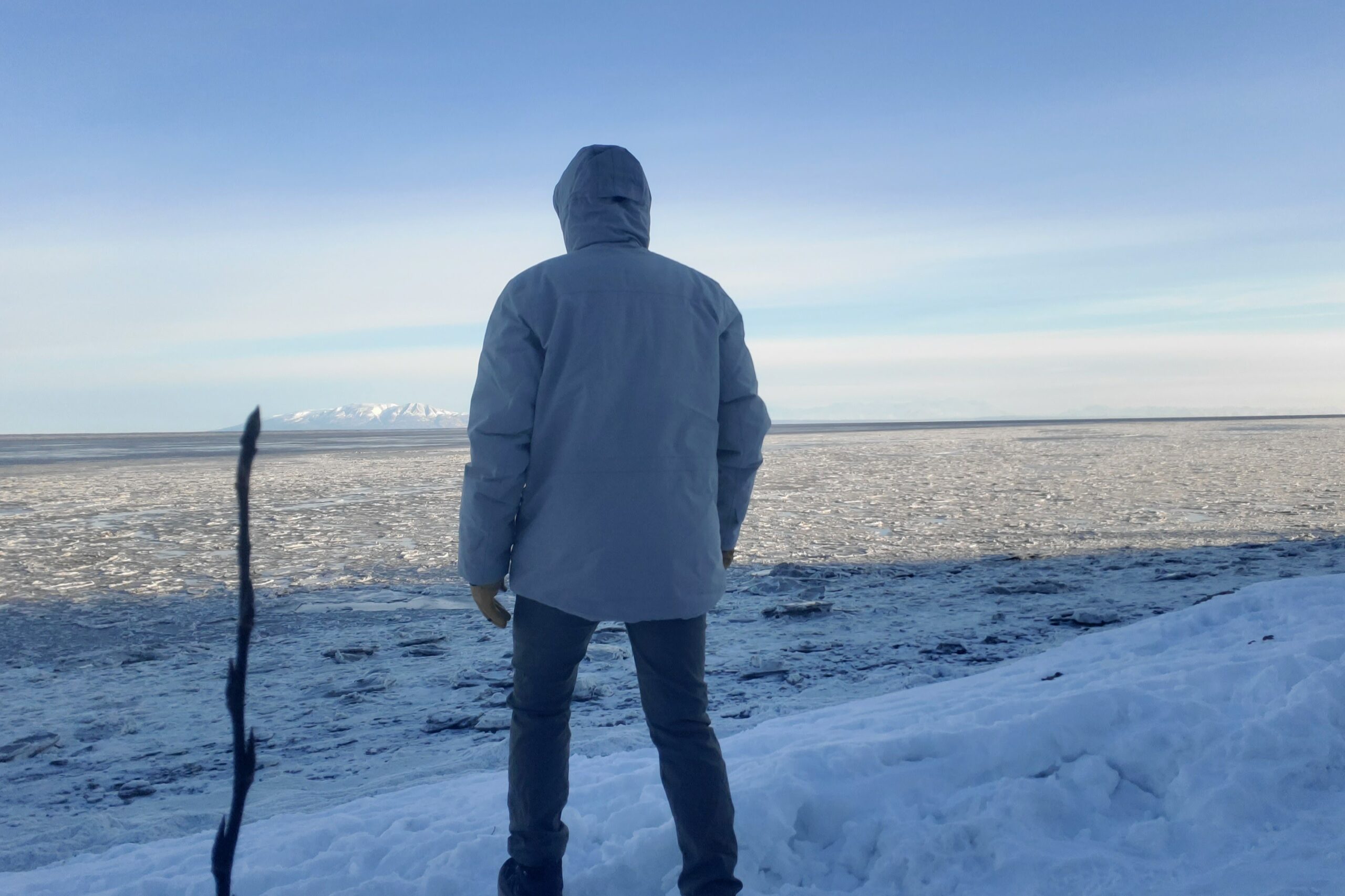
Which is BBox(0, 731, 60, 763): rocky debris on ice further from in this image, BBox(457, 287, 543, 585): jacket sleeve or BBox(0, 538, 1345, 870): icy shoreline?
BBox(457, 287, 543, 585): jacket sleeve

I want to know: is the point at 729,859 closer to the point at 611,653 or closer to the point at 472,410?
the point at 472,410

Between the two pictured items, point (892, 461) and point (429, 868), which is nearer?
point (429, 868)

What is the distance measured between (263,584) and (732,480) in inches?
246

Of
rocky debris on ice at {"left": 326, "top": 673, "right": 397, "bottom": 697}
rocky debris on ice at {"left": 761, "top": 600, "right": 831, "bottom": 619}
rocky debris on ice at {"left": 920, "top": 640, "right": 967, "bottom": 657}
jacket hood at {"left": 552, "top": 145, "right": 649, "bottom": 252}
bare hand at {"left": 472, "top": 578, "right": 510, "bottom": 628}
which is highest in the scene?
jacket hood at {"left": 552, "top": 145, "right": 649, "bottom": 252}

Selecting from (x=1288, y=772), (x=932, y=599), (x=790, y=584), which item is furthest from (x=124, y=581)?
(x=1288, y=772)

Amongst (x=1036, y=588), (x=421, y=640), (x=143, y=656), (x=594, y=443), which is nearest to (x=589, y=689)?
(x=421, y=640)

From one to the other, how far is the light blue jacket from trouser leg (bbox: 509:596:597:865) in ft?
0.24

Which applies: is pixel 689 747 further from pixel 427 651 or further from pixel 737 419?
pixel 427 651

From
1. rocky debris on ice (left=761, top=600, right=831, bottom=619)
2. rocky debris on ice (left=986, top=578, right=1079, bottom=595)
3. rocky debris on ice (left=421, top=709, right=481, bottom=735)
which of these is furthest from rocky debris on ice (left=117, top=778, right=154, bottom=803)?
rocky debris on ice (left=986, top=578, right=1079, bottom=595)

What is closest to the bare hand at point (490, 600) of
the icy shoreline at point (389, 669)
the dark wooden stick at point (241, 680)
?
the dark wooden stick at point (241, 680)

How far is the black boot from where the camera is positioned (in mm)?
2170

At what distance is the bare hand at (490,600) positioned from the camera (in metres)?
2.10

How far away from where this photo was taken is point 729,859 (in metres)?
2.15

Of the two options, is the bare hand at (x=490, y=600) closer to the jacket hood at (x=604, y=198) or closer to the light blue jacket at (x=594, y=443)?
the light blue jacket at (x=594, y=443)
